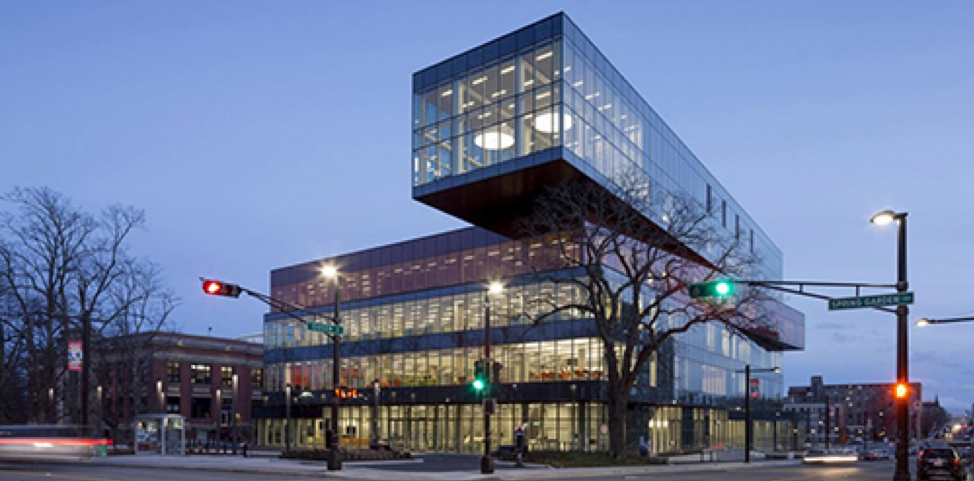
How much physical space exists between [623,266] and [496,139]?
10.5 metres

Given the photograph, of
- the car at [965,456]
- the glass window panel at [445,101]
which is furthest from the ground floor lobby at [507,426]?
the glass window panel at [445,101]

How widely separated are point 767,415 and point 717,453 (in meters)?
21.8

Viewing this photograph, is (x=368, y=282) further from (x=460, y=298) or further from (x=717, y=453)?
(x=717, y=453)

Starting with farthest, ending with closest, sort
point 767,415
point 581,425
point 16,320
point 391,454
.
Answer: point 767,415 → point 16,320 → point 581,425 → point 391,454

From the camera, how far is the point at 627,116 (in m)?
59.6

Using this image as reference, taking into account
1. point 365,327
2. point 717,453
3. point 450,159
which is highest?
point 450,159

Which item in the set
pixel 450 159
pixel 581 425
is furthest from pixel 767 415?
pixel 450 159

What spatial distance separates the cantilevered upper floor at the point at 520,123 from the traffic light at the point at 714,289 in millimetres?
23932

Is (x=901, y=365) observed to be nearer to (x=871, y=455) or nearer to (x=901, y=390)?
(x=901, y=390)

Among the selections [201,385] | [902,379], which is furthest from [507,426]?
[201,385]

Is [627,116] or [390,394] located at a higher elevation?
[627,116]

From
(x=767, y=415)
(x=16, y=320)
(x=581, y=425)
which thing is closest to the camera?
(x=581, y=425)

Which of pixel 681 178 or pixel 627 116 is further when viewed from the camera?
pixel 681 178

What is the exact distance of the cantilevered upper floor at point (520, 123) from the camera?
50.7 m
